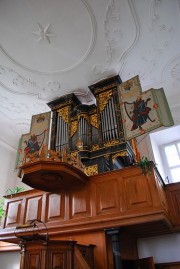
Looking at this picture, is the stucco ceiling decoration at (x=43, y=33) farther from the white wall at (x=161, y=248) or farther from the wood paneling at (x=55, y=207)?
the white wall at (x=161, y=248)

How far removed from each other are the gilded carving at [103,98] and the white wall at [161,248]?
3.90m

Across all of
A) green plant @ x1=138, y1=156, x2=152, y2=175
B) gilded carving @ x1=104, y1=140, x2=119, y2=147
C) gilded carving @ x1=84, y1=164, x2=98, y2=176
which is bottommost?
green plant @ x1=138, y1=156, x2=152, y2=175

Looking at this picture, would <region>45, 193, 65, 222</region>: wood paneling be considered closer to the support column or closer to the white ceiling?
the support column

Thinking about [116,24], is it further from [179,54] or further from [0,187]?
[0,187]

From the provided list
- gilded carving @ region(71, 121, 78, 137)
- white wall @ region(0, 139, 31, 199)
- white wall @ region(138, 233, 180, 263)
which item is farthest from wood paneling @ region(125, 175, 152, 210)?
white wall @ region(0, 139, 31, 199)

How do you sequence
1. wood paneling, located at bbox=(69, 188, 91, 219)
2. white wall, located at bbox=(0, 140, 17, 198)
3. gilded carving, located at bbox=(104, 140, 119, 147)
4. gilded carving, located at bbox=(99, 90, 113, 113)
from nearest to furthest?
wood paneling, located at bbox=(69, 188, 91, 219) < gilded carving, located at bbox=(104, 140, 119, 147) < gilded carving, located at bbox=(99, 90, 113, 113) < white wall, located at bbox=(0, 140, 17, 198)

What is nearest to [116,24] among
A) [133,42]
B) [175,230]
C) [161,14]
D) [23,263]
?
[133,42]

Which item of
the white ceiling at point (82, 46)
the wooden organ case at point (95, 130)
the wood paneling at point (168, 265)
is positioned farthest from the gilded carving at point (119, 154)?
the white ceiling at point (82, 46)

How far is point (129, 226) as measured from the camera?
13.9 feet

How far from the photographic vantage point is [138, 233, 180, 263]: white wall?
514 cm

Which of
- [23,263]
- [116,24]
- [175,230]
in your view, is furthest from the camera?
[116,24]

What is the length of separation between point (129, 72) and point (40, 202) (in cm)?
485

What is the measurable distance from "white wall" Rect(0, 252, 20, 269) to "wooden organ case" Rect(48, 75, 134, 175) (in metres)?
3.23

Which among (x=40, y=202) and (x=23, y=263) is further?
(x=40, y=202)
